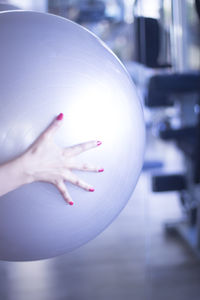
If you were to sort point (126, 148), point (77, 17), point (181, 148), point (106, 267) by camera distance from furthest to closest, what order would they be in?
1. point (77, 17)
2. point (181, 148)
3. point (106, 267)
4. point (126, 148)

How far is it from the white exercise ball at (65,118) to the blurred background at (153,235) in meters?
0.73

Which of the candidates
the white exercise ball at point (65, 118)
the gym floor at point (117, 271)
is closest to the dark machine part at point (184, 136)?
the gym floor at point (117, 271)

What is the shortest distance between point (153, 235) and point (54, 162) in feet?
4.95

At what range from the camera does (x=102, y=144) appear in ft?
2.72

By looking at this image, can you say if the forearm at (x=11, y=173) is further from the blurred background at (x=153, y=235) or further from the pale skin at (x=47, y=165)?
the blurred background at (x=153, y=235)

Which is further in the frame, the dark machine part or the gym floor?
the dark machine part

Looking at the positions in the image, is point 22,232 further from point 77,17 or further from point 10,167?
point 77,17

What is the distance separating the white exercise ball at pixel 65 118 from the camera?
758mm

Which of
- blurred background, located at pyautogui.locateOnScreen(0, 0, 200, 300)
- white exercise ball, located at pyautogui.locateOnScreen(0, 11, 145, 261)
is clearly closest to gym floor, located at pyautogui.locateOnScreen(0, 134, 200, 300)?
blurred background, located at pyautogui.locateOnScreen(0, 0, 200, 300)

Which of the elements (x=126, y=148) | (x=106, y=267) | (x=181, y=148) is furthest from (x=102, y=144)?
(x=181, y=148)

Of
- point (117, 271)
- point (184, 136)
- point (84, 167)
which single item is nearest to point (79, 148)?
point (84, 167)

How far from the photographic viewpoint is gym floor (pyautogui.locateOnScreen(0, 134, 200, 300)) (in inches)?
64.4

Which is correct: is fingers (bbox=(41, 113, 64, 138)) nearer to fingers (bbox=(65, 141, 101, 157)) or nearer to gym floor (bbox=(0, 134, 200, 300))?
fingers (bbox=(65, 141, 101, 157))

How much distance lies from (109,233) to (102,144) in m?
1.46
